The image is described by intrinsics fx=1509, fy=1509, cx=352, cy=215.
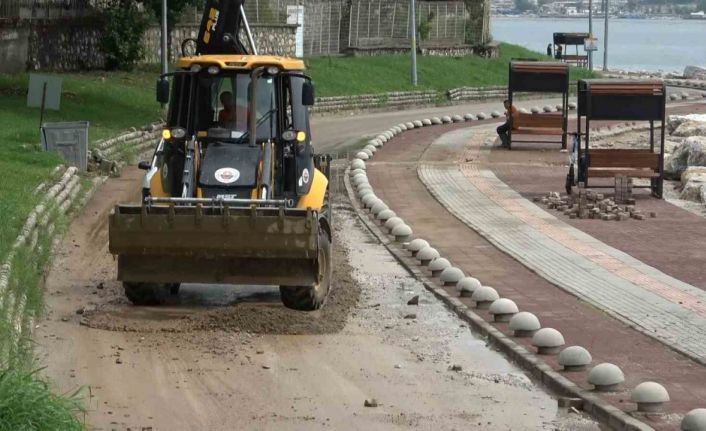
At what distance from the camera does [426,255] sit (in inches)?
771

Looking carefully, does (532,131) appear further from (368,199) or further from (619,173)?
(368,199)

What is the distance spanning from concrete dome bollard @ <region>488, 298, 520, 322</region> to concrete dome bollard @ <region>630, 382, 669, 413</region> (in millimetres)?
3976

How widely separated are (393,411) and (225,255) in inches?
141

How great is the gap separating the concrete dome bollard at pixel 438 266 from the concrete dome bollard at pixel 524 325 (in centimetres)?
355

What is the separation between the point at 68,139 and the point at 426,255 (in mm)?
9111

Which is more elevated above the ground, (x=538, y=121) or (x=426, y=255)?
(x=538, y=121)

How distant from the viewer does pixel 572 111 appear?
4938cm

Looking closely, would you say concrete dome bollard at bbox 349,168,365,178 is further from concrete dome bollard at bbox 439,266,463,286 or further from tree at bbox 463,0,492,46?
tree at bbox 463,0,492,46

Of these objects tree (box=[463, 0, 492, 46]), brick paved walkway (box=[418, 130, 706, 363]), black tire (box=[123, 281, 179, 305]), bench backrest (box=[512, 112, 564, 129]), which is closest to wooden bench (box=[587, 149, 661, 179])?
brick paved walkway (box=[418, 130, 706, 363])

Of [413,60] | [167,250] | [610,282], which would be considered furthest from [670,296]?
[413,60]

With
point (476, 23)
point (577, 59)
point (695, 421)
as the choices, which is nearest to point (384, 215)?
point (695, 421)

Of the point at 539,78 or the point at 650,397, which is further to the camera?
the point at 539,78

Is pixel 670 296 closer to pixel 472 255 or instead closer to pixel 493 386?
pixel 472 255

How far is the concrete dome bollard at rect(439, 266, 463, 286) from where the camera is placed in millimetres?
17953
